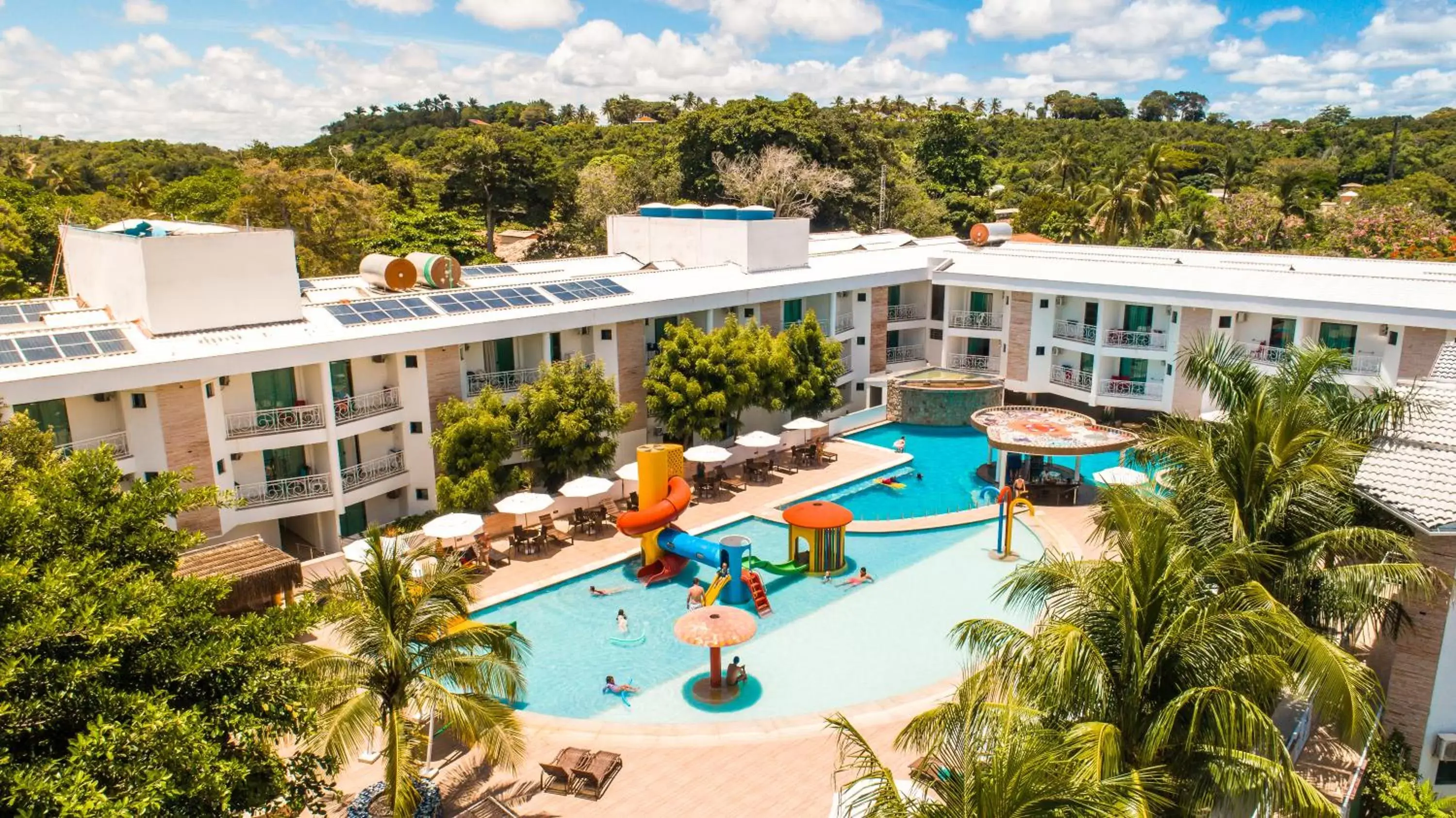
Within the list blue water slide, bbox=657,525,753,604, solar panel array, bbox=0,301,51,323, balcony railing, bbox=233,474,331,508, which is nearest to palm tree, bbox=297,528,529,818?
blue water slide, bbox=657,525,753,604

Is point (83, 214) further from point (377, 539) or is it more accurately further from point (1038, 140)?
point (1038, 140)

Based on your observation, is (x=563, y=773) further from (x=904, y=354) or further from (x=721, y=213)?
(x=904, y=354)

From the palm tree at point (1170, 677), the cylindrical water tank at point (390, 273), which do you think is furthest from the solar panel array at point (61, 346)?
the palm tree at point (1170, 677)

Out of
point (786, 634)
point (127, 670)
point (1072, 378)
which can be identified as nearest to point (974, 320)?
point (1072, 378)

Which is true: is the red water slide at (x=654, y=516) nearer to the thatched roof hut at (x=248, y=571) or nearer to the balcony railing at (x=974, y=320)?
the thatched roof hut at (x=248, y=571)

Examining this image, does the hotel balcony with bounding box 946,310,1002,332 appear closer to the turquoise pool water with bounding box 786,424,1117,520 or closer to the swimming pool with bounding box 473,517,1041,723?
the turquoise pool water with bounding box 786,424,1117,520
